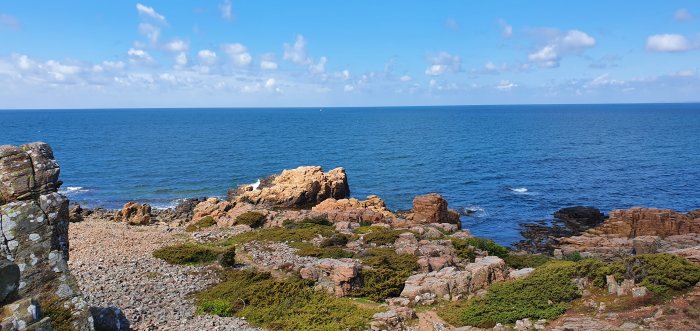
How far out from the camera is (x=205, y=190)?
7675 centimetres

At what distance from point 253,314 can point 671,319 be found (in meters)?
17.4

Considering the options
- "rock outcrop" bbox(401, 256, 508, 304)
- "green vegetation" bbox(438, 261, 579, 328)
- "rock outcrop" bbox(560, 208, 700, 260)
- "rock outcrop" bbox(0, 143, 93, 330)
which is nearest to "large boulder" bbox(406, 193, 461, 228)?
"rock outcrop" bbox(560, 208, 700, 260)

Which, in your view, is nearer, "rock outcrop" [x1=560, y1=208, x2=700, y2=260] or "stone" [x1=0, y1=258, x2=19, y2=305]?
Answer: "stone" [x1=0, y1=258, x2=19, y2=305]

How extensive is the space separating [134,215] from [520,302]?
45462 mm

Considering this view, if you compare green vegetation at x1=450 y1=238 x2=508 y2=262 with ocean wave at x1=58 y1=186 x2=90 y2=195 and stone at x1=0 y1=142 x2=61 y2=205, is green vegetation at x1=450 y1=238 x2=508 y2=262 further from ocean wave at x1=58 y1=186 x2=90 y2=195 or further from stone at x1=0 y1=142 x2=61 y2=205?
ocean wave at x1=58 y1=186 x2=90 y2=195

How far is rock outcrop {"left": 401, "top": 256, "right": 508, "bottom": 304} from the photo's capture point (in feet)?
80.5

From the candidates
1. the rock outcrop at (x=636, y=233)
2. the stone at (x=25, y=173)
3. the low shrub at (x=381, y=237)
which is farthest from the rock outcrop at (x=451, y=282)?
the rock outcrop at (x=636, y=233)

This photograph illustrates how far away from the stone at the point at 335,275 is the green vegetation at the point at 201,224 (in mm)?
19476

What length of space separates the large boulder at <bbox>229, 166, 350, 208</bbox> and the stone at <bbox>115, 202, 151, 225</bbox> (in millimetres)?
11359

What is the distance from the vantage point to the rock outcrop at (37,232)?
13367 mm

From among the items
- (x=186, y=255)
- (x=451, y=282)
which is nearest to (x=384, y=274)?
(x=451, y=282)

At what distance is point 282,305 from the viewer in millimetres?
22766

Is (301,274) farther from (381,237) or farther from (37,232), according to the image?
(37,232)

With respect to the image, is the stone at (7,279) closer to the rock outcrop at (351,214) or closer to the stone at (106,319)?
the stone at (106,319)
